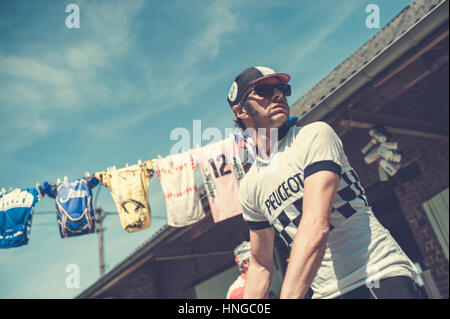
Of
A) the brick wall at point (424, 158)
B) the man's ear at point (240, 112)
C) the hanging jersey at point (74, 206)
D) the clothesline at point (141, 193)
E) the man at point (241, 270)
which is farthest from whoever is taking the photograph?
the hanging jersey at point (74, 206)

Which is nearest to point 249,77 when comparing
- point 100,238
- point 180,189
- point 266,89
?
point 266,89

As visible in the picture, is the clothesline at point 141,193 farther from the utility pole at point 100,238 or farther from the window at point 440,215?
the utility pole at point 100,238

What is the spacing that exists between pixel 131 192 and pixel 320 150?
18.3 feet

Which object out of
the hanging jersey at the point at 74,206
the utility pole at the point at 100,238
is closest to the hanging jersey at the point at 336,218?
the hanging jersey at the point at 74,206

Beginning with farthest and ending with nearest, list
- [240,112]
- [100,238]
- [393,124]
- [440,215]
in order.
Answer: [100,238], [440,215], [393,124], [240,112]

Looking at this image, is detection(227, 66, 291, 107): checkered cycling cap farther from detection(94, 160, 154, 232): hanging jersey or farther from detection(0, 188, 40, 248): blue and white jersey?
detection(0, 188, 40, 248): blue and white jersey

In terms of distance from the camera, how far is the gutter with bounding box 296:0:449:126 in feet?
12.9

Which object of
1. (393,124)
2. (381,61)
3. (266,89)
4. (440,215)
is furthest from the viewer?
(440,215)

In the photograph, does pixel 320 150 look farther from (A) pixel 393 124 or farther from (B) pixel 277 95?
(A) pixel 393 124

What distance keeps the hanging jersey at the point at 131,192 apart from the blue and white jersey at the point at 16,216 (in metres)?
1.26

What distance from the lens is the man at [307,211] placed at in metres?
1.25

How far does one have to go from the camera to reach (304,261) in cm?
120

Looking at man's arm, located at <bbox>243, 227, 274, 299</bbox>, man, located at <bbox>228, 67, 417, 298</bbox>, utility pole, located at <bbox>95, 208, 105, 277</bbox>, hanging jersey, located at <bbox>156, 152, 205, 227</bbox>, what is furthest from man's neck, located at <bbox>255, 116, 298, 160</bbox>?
utility pole, located at <bbox>95, 208, 105, 277</bbox>
